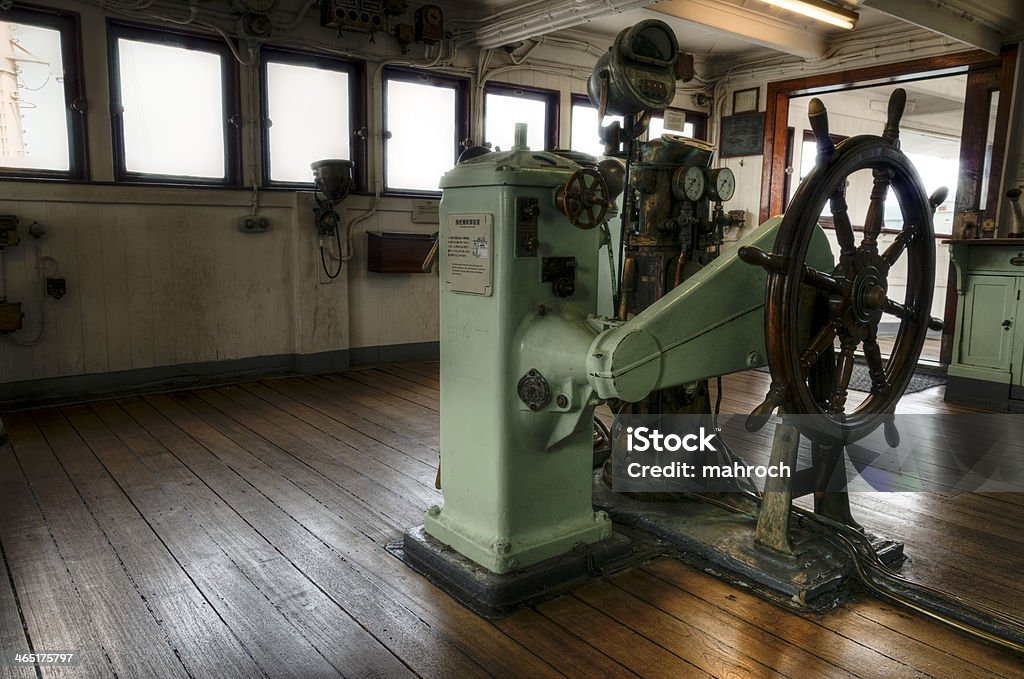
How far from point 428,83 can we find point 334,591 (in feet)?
14.3

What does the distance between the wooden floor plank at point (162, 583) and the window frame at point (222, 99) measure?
194cm

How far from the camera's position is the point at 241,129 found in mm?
4699

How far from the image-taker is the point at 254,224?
4.76 metres

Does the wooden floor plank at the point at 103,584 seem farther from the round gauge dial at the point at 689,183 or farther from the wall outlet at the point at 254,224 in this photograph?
the round gauge dial at the point at 689,183

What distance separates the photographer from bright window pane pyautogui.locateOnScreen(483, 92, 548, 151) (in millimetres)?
5902

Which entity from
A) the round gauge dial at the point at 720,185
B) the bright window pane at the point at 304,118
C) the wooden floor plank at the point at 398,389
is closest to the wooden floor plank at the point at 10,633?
the wooden floor plank at the point at 398,389

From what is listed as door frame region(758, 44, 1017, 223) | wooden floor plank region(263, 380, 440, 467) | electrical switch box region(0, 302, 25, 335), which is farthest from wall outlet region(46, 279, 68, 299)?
→ door frame region(758, 44, 1017, 223)

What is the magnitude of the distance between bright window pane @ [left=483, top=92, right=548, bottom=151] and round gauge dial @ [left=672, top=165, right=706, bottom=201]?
10.6ft

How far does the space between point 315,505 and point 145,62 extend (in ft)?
10.3

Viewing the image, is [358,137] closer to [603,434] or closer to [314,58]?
[314,58]

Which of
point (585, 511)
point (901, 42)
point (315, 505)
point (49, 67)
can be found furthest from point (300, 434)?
point (901, 42)

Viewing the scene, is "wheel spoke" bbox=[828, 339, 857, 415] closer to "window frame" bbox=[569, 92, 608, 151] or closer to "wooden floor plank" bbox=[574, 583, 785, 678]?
"wooden floor plank" bbox=[574, 583, 785, 678]

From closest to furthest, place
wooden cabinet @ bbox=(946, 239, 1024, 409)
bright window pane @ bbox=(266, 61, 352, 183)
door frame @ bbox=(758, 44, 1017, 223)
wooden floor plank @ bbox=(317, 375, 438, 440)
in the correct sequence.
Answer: wooden floor plank @ bbox=(317, 375, 438, 440)
wooden cabinet @ bbox=(946, 239, 1024, 409)
bright window pane @ bbox=(266, 61, 352, 183)
door frame @ bbox=(758, 44, 1017, 223)

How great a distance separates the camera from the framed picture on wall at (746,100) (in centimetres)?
692
